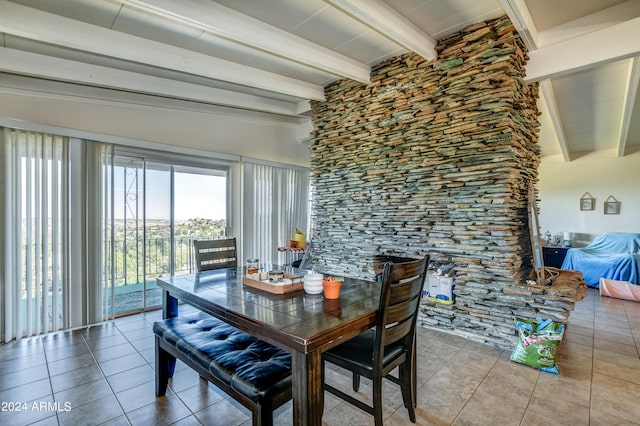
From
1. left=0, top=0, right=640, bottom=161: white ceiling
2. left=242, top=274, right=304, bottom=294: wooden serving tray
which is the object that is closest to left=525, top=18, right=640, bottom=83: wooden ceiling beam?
left=0, top=0, right=640, bottom=161: white ceiling

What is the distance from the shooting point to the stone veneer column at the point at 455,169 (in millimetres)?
2875

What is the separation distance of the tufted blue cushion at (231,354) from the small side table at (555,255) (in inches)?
265

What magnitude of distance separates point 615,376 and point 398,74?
3507 mm

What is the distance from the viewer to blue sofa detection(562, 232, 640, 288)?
4.87 metres

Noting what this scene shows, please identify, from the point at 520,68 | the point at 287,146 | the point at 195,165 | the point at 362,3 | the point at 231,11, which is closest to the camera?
the point at 362,3

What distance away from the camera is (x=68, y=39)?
238cm

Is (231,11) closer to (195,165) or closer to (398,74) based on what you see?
(398,74)

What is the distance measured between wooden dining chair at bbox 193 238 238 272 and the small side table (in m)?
6.45

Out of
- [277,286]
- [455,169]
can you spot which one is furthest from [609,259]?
[277,286]

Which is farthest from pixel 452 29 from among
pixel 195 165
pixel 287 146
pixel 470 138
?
pixel 195 165

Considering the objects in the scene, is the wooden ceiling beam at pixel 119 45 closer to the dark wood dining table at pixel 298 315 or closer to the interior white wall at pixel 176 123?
the interior white wall at pixel 176 123

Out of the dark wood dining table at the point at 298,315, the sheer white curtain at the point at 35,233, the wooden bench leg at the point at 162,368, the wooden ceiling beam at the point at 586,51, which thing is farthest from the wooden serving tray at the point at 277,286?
the wooden ceiling beam at the point at 586,51

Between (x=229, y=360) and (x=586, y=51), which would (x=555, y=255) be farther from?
(x=229, y=360)

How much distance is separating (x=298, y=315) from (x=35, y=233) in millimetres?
3302
